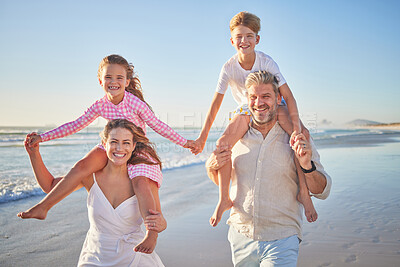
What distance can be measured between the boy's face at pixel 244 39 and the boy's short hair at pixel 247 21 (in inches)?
1.9

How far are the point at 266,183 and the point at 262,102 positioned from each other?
69cm

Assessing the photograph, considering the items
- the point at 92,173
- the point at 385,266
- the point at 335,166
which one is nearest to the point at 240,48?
the point at 92,173

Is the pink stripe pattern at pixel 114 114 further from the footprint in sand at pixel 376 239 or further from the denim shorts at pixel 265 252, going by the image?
the footprint in sand at pixel 376 239

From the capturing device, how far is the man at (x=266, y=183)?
2713mm

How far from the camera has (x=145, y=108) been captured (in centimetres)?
355

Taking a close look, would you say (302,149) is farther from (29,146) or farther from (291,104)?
(29,146)

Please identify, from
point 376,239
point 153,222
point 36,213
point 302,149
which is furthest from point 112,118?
point 376,239

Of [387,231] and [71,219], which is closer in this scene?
[387,231]

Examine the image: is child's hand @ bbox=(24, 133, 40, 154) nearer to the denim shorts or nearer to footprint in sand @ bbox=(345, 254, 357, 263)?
the denim shorts

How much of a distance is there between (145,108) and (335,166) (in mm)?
8061

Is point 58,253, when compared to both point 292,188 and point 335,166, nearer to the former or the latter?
point 292,188

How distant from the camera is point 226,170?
9.92 ft

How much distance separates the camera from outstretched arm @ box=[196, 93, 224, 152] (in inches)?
148

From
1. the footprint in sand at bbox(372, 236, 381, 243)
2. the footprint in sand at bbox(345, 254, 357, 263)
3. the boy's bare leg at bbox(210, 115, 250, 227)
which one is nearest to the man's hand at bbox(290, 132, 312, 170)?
the boy's bare leg at bbox(210, 115, 250, 227)
